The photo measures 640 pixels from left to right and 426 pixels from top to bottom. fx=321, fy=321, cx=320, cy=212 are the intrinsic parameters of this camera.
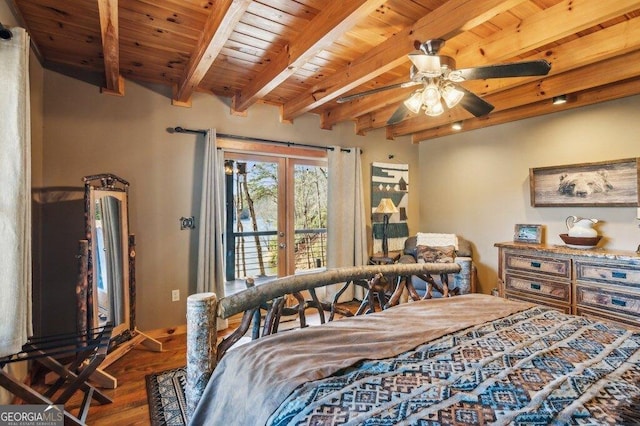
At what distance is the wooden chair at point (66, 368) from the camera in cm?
163

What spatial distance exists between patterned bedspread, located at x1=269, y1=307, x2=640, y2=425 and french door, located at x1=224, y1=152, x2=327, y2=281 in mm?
2925

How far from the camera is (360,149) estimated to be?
15.2ft

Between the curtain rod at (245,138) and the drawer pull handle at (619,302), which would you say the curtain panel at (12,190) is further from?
the drawer pull handle at (619,302)

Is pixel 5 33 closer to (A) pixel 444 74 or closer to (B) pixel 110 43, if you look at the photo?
(B) pixel 110 43

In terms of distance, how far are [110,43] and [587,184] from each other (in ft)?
14.9

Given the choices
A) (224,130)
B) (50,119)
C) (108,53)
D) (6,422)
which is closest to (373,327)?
(6,422)

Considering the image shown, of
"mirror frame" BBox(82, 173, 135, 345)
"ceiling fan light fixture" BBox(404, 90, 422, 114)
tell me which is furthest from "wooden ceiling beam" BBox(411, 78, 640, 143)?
"mirror frame" BBox(82, 173, 135, 345)

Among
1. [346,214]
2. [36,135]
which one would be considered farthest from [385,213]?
[36,135]

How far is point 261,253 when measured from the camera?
399 centimetres

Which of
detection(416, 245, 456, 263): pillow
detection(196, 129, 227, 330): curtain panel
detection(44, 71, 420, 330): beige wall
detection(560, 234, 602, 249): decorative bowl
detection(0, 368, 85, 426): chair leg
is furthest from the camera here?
detection(416, 245, 456, 263): pillow

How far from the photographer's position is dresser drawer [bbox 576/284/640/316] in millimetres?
2723

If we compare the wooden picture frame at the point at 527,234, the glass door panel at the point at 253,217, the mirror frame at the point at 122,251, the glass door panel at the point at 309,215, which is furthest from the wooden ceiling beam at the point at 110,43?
the wooden picture frame at the point at 527,234

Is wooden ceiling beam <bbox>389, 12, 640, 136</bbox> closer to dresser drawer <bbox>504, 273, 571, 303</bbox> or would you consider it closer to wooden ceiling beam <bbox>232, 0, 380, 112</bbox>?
wooden ceiling beam <bbox>232, 0, 380, 112</bbox>

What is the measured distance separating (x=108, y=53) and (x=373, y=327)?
8.57 feet
